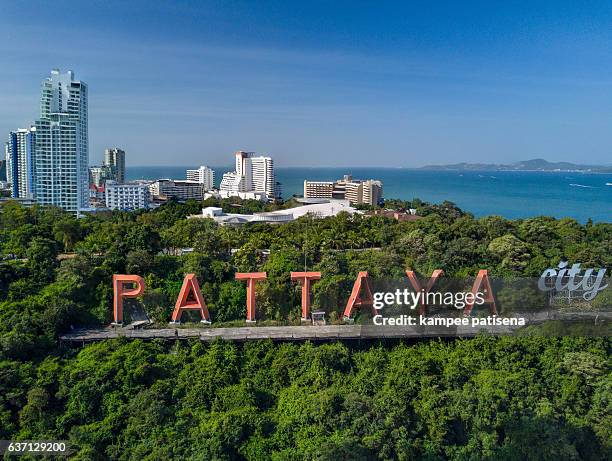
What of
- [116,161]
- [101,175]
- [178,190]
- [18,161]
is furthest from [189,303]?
[116,161]

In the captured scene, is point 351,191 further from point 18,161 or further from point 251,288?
point 251,288

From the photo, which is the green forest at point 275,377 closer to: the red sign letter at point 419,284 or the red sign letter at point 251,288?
the red sign letter at point 251,288

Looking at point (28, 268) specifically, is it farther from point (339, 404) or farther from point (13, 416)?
point (339, 404)

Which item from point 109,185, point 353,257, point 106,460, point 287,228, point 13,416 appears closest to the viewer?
point 106,460

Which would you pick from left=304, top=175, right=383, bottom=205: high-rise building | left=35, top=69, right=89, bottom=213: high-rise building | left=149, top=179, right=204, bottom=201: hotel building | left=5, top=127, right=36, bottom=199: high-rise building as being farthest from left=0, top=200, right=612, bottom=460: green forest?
left=149, top=179, right=204, bottom=201: hotel building

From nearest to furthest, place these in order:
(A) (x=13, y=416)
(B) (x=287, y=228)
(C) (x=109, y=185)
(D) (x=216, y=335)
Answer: (A) (x=13, y=416) → (D) (x=216, y=335) → (B) (x=287, y=228) → (C) (x=109, y=185)

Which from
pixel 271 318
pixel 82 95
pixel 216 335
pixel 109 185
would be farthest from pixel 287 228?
pixel 109 185

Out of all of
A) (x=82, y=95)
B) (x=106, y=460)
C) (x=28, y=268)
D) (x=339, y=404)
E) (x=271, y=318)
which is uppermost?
(x=82, y=95)
